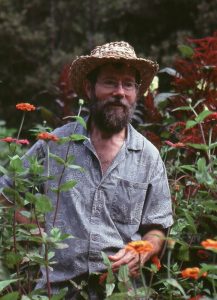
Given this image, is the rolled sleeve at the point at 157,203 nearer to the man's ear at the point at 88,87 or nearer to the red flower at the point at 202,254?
the red flower at the point at 202,254

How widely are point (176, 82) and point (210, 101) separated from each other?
0.83ft

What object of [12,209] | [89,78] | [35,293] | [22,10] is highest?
[22,10]

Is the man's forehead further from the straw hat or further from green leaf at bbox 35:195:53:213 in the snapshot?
green leaf at bbox 35:195:53:213

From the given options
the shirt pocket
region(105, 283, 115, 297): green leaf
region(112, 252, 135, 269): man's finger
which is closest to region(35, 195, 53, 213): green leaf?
region(105, 283, 115, 297): green leaf

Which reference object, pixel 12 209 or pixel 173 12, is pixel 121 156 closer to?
pixel 12 209

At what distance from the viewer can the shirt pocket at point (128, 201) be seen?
2.67 m

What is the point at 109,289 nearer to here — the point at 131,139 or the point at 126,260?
the point at 126,260

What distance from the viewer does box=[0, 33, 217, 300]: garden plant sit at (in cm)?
207

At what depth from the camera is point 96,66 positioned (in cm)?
287

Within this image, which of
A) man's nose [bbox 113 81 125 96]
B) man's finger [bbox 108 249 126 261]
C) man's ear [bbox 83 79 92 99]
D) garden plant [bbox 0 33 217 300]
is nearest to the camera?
garden plant [bbox 0 33 217 300]

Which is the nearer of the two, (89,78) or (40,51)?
(89,78)

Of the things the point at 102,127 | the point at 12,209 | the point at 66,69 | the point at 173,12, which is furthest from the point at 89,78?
the point at 173,12

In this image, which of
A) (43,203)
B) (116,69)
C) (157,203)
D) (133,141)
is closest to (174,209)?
(157,203)

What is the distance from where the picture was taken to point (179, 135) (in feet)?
10.9
